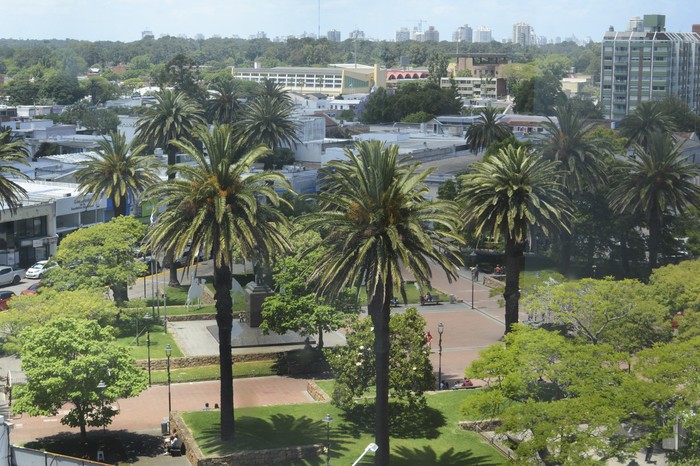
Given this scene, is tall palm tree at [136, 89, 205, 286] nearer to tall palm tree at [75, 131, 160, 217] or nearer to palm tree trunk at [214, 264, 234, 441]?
tall palm tree at [75, 131, 160, 217]

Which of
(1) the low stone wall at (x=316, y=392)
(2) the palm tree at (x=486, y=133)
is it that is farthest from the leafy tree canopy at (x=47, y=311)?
(2) the palm tree at (x=486, y=133)

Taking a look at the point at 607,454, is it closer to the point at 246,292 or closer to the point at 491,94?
the point at 246,292

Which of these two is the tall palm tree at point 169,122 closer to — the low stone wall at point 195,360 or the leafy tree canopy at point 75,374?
the low stone wall at point 195,360

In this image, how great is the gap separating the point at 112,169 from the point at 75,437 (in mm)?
26616

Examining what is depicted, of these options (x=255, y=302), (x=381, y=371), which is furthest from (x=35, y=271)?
(x=381, y=371)

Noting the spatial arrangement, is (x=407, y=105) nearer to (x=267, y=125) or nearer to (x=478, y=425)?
(x=267, y=125)

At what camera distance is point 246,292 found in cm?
5612

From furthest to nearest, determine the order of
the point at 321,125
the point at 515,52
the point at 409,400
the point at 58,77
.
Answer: the point at 58,77 < the point at 321,125 < the point at 515,52 < the point at 409,400

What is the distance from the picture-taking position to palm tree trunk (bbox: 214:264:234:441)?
38.8 meters

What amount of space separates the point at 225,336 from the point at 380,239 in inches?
324

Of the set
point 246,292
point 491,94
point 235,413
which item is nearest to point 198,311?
point 246,292

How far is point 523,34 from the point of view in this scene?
80.1m

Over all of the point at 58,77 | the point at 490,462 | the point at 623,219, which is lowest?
the point at 490,462

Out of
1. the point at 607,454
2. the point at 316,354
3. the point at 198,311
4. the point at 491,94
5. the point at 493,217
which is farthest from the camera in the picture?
the point at 491,94
